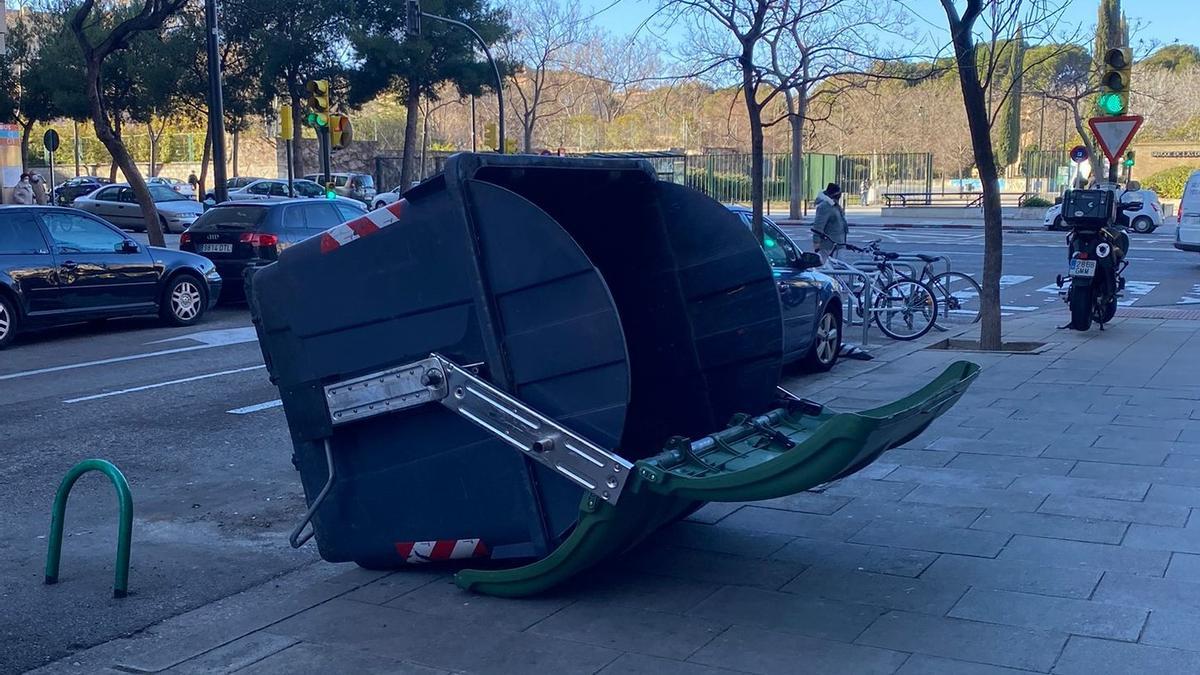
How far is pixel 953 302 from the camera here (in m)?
15.1

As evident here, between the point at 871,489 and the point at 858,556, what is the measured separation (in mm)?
1255

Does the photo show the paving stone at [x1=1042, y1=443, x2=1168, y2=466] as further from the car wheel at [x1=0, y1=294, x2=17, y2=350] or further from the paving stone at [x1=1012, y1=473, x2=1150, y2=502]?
the car wheel at [x1=0, y1=294, x2=17, y2=350]

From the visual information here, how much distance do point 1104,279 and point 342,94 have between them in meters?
35.8

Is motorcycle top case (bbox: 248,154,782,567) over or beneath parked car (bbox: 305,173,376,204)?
beneath

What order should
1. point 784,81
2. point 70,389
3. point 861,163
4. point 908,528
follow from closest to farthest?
point 908,528
point 70,389
point 784,81
point 861,163

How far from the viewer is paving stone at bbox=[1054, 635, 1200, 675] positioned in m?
4.30

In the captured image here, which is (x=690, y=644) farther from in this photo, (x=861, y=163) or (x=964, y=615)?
(x=861, y=163)

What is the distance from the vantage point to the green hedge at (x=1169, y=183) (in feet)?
179

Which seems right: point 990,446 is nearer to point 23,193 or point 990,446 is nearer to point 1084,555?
point 1084,555

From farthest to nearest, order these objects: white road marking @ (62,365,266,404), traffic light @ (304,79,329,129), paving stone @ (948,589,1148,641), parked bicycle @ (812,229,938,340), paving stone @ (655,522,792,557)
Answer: traffic light @ (304,79,329,129)
parked bicycle @ (812,229,938,340)
white road marking @ (62,365,266,404)
paving stone @ (655,522,792,557)
paving stone @ (948,589,1148,641)

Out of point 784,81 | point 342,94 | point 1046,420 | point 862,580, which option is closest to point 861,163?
point 342,94

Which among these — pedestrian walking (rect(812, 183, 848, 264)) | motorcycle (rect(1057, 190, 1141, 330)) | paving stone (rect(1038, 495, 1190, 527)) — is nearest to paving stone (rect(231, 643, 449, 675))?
paving stone (rect(1038, 495, 1190, 527))

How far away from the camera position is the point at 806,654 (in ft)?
14.8

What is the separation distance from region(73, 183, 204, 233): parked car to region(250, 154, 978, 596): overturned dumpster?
105 ft
